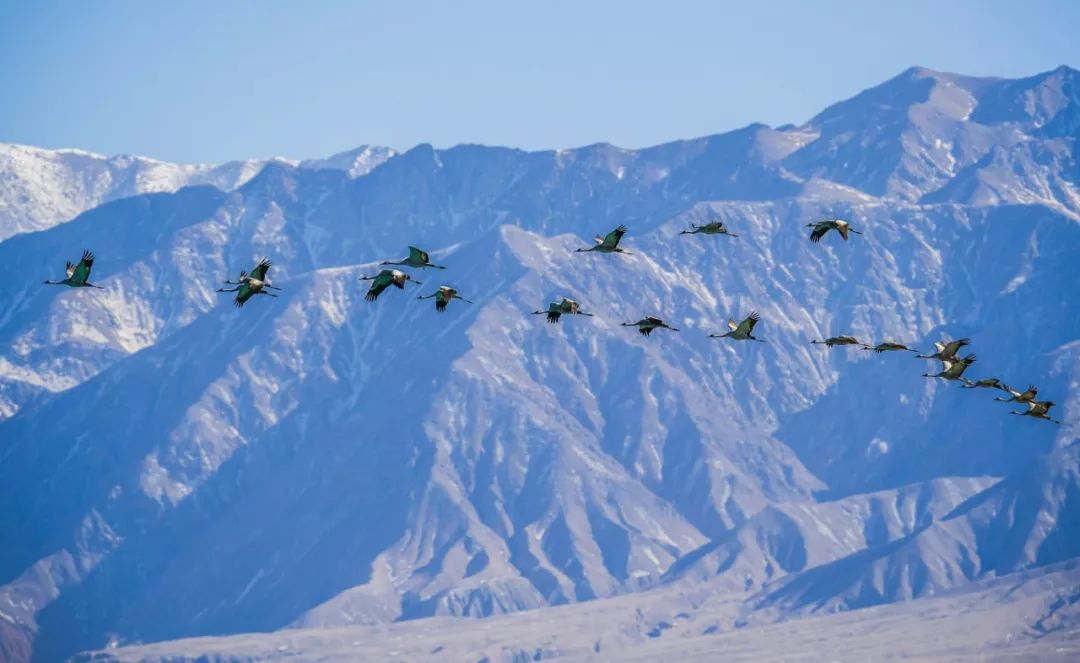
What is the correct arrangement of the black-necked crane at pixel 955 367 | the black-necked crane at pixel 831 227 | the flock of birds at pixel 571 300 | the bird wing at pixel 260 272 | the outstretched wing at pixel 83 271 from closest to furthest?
the flock of birds at pixel 571 300, the bird wing at pixel 260 272, the black-necked crane at pixel 831 227, the outstretched wing at pixel 83 271, the black-necked crane at pixel 955 367

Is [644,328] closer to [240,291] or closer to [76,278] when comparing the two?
[240,291]

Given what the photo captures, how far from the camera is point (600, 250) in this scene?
273 ft

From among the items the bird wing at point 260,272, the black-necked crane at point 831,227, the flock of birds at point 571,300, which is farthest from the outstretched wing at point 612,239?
the bird wing at point 260,272

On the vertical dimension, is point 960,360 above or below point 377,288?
below

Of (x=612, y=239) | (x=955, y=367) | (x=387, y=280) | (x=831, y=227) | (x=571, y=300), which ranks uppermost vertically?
(x=387, y=280)

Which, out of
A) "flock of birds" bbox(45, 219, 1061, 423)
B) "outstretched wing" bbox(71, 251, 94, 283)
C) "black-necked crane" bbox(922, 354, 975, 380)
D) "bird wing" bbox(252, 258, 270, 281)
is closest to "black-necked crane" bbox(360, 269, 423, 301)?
"flock of birds" bbox(45, 219, 1061, 423)

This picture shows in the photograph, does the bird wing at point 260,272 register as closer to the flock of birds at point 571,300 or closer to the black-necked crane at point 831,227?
the flock of birds at point 571,300

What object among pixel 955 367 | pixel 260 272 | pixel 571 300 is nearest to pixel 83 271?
pixel 260 272

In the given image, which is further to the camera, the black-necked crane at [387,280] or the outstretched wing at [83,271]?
the outstretched wing at [83,271]

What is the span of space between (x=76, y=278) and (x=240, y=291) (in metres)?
8.05

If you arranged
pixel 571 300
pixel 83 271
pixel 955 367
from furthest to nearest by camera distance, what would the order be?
pixel 955 367 → pixel 83 271 → pixel 571 300

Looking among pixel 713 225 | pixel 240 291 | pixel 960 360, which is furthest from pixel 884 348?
pixel 240 291

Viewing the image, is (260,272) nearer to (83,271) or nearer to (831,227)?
(83,271)

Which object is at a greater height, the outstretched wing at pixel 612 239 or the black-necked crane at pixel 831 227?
the outstretched wing at pixel 612 239
